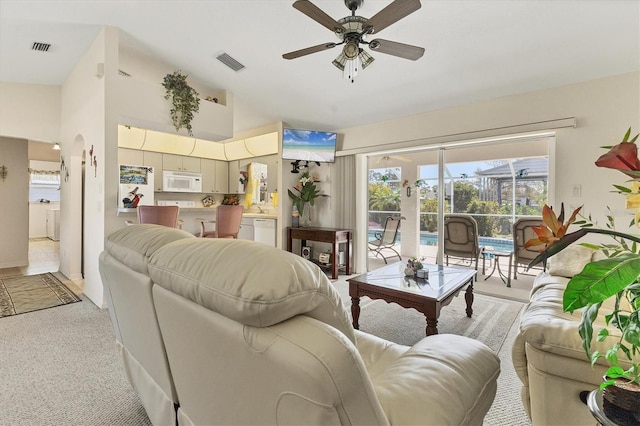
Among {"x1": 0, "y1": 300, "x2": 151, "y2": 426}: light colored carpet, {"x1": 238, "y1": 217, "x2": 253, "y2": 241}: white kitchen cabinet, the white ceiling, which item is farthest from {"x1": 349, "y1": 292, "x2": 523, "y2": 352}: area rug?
{"x1": 238, "y1": 217, "x2": 253, "y2": 241}: white kitchen cabinet

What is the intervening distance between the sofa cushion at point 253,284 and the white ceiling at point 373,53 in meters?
2.70

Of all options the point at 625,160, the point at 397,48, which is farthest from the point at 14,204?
the point at 625,160

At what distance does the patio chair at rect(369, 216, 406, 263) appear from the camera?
508 cm

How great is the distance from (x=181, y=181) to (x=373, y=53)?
4.61 metres

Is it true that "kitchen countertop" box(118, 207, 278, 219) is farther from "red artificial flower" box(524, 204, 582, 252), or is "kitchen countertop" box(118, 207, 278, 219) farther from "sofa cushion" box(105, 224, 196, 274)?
"red artificial flower" box(524, 204, 582, 252)

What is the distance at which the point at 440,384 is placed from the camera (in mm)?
907

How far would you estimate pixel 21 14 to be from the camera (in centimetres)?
Answer: 309

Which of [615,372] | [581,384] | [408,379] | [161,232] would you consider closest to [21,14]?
[161,232]

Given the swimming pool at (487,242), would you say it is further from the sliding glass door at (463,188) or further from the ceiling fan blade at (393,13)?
the ceiling fan blade at (393,13)

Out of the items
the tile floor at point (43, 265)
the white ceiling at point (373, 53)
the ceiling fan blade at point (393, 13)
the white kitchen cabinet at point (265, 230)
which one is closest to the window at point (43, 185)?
the tile floor at point (43, 265)

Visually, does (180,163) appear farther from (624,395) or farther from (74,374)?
(624,395)

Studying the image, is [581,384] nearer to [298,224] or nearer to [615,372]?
[615,372]

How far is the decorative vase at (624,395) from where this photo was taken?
0.79 metres

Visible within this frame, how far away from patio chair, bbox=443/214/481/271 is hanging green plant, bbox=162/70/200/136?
12.6ft
